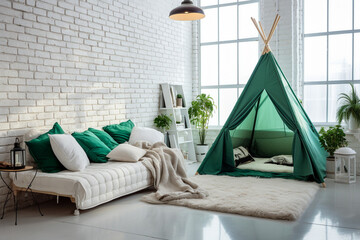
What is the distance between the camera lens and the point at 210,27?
7.57m

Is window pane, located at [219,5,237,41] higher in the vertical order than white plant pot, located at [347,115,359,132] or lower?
higher

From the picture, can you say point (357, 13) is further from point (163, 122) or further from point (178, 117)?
point (163, 122)

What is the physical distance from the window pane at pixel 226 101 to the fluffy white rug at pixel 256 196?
240 cm

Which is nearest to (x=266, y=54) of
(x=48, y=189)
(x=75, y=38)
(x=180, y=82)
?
(x=180, y=82)

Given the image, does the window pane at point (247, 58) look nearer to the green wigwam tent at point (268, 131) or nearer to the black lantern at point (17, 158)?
the green wigwam tent at point (268, 131)

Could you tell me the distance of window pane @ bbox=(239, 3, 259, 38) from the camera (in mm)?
7105

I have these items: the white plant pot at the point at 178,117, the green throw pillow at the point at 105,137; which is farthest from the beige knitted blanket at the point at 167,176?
the white plant pot at the point at 178,117

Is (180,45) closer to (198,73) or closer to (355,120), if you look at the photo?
(198,73)

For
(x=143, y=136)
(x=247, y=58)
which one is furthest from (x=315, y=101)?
(x=143, y=136)

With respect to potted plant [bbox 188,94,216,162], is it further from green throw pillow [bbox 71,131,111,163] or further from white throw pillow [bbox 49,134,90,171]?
white throw pillow [bbox 49,134,90,171]

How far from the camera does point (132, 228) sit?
3285mm

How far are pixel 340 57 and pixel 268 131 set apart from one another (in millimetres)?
1811

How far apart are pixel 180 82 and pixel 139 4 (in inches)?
71.7

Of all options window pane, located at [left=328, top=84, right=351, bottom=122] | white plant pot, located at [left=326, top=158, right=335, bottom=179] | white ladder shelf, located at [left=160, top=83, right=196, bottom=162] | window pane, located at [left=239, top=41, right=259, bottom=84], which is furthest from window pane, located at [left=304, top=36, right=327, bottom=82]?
white ladder shelf, located at [left=160, top=83, right=196, bottom=162]
